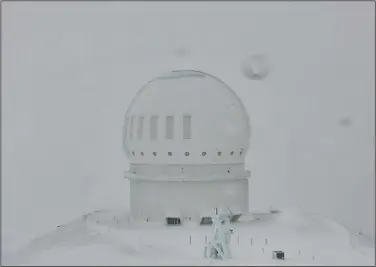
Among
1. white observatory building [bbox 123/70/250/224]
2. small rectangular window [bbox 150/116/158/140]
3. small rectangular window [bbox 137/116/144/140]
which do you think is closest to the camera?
white observatory building [bbox 123/70/250/224]

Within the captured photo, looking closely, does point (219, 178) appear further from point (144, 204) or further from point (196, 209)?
point (144, 204)

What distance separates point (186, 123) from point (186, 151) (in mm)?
1100

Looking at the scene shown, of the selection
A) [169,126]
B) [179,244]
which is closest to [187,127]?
[169,126]

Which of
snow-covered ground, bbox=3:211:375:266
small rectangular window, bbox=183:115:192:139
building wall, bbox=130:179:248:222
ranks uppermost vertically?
small rectangular window, bbox=183:115:192:139

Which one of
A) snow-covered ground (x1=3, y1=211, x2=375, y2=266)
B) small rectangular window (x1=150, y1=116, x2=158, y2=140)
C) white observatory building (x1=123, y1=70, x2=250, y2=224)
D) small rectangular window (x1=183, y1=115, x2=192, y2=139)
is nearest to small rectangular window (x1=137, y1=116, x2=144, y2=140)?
white observatory building (x1=123, y1=70, x2=250, y2=224)

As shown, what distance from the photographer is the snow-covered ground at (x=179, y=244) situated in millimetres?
19703

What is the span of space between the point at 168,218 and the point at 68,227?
12.7ft

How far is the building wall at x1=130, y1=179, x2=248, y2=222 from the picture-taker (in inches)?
992

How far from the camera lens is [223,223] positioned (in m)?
20.3

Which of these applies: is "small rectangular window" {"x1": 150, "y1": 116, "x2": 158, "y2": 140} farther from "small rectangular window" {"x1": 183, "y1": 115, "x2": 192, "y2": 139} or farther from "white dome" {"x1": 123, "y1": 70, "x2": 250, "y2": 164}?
"small rectangular window" {"x1": 183, "y1": 115, "x2": 192, "y2": 139}

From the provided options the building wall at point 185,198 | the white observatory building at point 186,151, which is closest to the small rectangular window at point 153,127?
the white observatory building at point 186,151

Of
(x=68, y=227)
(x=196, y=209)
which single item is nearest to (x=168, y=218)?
(x=196, y=209)

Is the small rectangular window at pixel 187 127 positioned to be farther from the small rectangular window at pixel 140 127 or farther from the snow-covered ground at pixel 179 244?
the snow-covered ground at pixel 179 244

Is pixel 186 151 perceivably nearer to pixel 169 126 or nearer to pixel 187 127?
pixel 187 127
